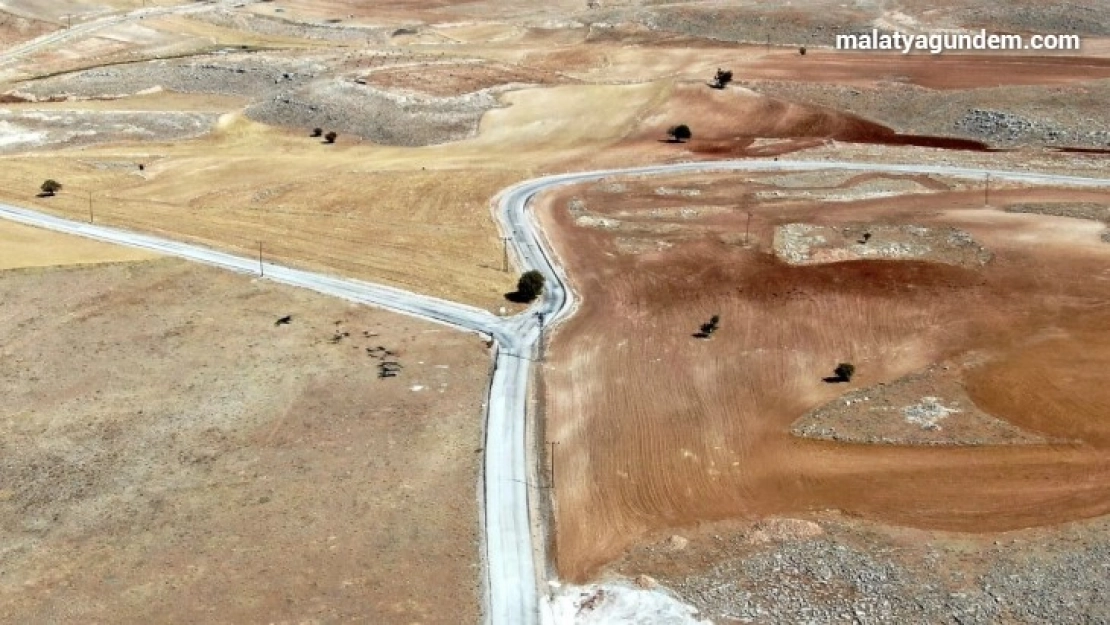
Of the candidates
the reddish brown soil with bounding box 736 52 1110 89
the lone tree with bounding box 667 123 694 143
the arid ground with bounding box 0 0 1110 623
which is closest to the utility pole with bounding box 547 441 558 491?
the arid ground with bounding box 0 0 1110 623

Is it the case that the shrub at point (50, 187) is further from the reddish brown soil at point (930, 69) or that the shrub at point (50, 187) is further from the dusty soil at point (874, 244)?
the reddish brown soil at point (930, 69)

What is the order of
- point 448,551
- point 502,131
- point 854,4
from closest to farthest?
point 448,551, point 502,131, point 854,4

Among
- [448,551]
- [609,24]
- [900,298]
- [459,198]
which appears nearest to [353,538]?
[448,551]

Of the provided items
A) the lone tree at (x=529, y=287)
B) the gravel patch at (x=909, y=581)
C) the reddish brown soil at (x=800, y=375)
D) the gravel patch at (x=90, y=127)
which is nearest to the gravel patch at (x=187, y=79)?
the gravel patch at (x=90, y=127)

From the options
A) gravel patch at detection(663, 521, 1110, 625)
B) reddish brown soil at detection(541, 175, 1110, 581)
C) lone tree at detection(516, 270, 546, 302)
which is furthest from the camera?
lone tree at detection(516, 270, 546, 302)

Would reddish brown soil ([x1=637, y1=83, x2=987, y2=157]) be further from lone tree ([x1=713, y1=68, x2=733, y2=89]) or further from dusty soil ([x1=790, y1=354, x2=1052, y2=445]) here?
dusty soil ([x1=790, y1=354, x2=1052, y2=445])

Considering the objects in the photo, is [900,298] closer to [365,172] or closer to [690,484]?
[690,484]

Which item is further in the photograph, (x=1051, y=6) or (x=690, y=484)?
(x=1051, y=6)
